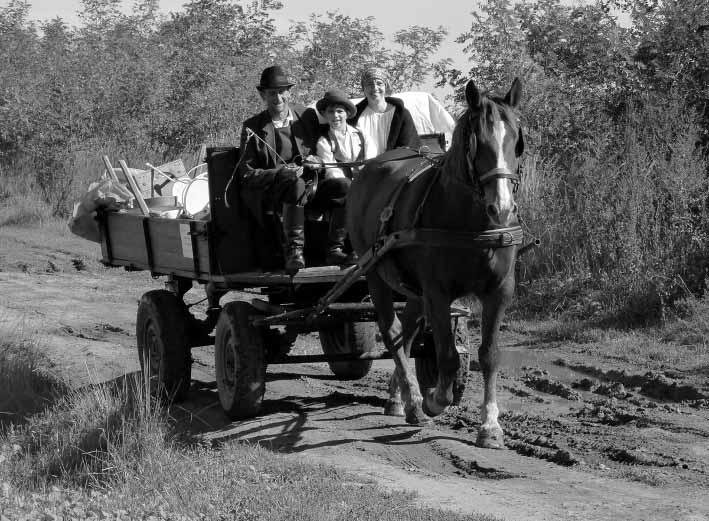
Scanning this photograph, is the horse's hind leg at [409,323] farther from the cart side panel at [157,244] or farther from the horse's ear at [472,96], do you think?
Result: the horse's ear at [472,96]

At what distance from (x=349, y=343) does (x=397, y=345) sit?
1733 millimetres

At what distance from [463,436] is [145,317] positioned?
2984mm

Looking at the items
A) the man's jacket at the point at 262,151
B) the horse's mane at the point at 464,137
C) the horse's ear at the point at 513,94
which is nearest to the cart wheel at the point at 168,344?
the man's jacket at the point at 262,151

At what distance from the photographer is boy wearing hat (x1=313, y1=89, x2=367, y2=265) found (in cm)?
784

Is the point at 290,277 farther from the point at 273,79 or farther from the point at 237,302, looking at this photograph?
the point at 273,79

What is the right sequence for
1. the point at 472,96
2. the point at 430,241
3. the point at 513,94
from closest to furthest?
the point at 472,96, the point at 513,94, the point at 430,241

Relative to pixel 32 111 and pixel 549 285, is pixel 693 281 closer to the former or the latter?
pixel 549 285

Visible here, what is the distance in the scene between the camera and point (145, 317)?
8.73 metres

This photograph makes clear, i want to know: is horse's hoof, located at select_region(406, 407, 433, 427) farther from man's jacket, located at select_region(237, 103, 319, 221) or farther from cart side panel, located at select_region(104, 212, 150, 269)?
cart side panel, located at select_region(104, 212, 150, 269)

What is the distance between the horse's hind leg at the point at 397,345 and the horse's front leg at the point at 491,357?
682 millimetres

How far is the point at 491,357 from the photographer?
6.61 meters

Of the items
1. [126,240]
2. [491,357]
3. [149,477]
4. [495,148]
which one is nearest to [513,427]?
[491,357]

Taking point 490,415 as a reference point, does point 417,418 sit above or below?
below

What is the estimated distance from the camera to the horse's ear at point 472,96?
5.93 m
